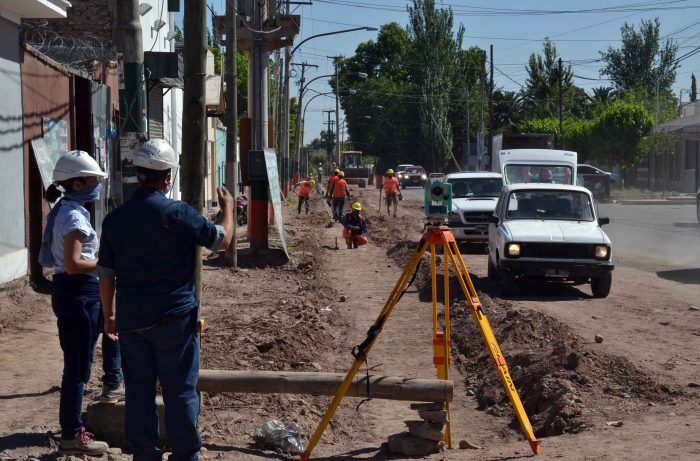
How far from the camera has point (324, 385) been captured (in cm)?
759

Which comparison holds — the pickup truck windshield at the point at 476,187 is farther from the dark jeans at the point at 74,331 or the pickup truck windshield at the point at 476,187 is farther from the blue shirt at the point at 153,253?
the blue shirt at the point at 153,253

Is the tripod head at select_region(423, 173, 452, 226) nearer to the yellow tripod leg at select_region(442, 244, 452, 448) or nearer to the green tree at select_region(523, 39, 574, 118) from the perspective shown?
the yellow tripod leg at select_region(442, 244, 452, 448)

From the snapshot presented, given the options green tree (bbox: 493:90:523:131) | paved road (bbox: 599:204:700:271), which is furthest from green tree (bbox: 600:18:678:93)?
paved road (bbox: 599:204:700:271)

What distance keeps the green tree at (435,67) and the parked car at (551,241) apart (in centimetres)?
6760

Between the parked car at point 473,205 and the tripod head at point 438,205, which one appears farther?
the parked car at point 473,205

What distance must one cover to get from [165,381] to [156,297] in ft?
1.52

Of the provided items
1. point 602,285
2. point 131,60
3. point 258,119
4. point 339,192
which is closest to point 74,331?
point 131,60

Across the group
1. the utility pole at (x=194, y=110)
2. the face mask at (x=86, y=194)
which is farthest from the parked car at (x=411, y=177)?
the face mask at (x=86, y=194)

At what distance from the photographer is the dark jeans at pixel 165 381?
558cm

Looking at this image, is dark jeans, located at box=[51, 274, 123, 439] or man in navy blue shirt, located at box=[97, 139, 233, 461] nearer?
man in navy blue shirt, located at box=[97, 139, 233, 461]

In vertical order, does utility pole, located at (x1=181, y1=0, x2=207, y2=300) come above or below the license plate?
above

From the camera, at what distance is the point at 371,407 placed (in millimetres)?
10039

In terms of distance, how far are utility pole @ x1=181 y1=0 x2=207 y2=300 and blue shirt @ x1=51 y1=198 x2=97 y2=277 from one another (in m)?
1.23

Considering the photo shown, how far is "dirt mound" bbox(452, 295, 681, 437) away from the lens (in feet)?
28.9
